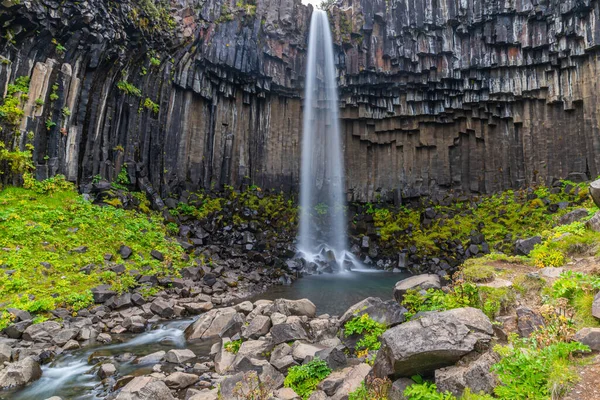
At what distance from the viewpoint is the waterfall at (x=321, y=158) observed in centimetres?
2681

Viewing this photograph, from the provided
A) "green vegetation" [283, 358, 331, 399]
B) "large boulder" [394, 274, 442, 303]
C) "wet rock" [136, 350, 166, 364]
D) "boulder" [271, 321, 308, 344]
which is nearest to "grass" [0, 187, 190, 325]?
"wet rock" [136, 350, 166, 364]

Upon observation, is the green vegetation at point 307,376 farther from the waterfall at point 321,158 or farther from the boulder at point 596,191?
the waterfall at point 321,158

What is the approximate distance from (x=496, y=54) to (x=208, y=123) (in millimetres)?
21331

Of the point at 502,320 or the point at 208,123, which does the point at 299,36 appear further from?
the point at 502,320

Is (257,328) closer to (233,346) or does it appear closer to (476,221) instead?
(233,346)

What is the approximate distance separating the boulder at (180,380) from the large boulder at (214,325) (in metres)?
2.36

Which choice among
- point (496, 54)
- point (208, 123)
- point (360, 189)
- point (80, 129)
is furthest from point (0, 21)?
point (496, 54)

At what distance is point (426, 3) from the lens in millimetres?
25969

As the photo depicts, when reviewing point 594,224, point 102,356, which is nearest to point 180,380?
point 102,356

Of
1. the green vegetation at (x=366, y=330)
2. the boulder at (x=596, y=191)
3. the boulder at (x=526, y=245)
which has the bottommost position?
the green vegetation at (x=366, y=330)

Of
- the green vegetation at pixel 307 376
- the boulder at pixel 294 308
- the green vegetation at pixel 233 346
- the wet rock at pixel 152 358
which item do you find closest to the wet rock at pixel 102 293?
the wet rock at pixel 152 358

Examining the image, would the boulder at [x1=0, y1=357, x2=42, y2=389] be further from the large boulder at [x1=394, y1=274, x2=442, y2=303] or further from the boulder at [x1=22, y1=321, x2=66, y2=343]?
the large boulder at [x1=394, y1=274, x2=442, y2=303]

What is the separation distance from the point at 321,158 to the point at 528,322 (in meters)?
25.8

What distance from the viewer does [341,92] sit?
28719 millimetres
